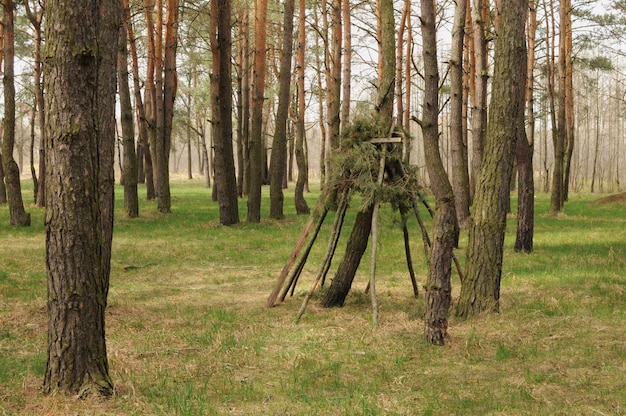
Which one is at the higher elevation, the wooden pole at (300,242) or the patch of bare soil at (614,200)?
the wooden pole at (300,242)

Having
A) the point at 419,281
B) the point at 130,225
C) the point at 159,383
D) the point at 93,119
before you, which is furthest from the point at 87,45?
the point at 130,225

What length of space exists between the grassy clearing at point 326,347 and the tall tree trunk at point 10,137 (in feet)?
16.7

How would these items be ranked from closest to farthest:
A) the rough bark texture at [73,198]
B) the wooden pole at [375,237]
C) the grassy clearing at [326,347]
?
the rough bark texture at [73,198], the grassy clearing at [326,347], the wooden pole at [375,237]

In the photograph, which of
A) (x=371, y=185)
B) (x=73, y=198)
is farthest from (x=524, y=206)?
(x=73, y=198)

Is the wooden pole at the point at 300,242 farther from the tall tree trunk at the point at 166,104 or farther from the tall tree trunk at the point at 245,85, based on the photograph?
the tall tree trunk at the point at 245,85

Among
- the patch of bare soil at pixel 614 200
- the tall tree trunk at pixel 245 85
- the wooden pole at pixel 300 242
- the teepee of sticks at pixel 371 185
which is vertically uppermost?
the tall tree trunk at pixel 245 85

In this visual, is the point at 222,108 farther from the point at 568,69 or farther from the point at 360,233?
the point at 568,69

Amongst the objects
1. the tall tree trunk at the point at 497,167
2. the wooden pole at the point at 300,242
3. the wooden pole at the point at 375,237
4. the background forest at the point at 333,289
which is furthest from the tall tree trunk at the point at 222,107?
the tall tree trunk at the point at 497,167

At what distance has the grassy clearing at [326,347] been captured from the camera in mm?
4977

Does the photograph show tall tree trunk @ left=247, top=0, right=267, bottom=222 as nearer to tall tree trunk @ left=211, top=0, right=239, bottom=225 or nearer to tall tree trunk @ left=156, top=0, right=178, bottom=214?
tall tree trunk @ left=211, top=0, right=239, bottom=225

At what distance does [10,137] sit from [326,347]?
1309 centimetres

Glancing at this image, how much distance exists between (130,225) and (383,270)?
914cm

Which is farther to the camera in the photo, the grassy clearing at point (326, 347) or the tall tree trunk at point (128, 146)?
the tall tree trunk at point (128, 146)

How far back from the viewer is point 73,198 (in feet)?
15.6
